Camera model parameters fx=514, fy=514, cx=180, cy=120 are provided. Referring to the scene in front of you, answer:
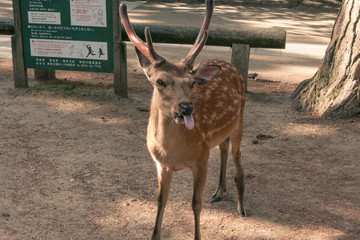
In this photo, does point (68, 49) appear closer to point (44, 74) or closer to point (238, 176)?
point (44, 74)

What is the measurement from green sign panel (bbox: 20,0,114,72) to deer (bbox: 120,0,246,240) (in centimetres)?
358

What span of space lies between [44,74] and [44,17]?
126 cm

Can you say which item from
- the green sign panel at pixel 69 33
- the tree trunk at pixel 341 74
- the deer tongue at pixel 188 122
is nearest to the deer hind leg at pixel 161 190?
the deer tongue at pixel 188 122

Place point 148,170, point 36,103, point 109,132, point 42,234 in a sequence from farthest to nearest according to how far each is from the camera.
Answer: point 36,103 → point 109,132 → point 148,170 → point 42,234

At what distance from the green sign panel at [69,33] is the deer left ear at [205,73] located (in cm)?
423

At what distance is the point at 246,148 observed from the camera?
6.78m

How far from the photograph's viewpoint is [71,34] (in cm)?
840

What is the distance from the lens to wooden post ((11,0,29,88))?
8437mm

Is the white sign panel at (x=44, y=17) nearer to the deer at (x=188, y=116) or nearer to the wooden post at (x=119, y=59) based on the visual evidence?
the wooden post at (x=119, y=59)

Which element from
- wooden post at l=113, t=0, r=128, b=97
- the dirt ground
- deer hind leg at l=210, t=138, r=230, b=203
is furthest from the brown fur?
wooden post at l=113, t=0, r=128, b=97

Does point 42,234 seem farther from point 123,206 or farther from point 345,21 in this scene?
point 345,21

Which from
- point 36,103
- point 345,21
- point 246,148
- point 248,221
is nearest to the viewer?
point 248,221

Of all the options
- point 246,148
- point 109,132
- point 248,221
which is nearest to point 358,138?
point 246,148

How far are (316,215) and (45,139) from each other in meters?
3.70
